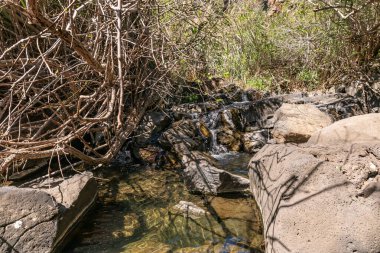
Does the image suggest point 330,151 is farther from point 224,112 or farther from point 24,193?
point 224,112

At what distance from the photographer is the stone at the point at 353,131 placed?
3.77 meters

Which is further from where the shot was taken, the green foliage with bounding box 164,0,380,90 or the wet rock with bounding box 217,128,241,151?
the green foliage with bounding box 164,0,380,90

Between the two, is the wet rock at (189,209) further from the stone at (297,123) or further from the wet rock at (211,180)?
the stone at (297,123)

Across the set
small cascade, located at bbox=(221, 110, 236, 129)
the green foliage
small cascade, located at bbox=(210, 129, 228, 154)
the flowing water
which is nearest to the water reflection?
the flowing water

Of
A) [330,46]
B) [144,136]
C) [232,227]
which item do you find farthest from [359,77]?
[232,227]

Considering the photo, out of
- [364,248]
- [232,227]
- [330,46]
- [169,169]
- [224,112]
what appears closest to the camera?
[364,248]

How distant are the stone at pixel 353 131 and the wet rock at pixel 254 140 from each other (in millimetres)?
2131

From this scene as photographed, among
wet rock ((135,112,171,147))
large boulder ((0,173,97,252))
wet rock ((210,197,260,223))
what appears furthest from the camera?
wet rock ((135,112,171,147))

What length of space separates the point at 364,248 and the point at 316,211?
390mm

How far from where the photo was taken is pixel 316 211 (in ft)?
8.57

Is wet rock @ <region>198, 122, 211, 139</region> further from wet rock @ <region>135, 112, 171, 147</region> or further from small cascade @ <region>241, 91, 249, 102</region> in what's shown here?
small cascade @ <region>241, 91, 249, 102</region>

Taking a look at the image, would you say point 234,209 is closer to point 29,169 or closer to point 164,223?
point 164,223

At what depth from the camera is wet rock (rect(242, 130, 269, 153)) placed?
6.27 meters

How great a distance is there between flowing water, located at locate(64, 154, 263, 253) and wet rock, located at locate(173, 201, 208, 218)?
3 cm
